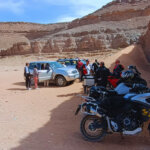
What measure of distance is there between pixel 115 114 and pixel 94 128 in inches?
23.0

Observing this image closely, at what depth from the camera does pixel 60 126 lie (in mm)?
5918

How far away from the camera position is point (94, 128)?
480cm

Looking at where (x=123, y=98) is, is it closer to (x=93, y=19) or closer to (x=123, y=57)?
(x=123, y=57)

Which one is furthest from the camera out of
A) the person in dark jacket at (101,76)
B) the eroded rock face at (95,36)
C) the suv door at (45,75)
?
the eroded rock face at (95,36)

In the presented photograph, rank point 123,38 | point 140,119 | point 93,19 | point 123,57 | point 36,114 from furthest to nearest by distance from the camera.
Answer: point 93,19
point 123,38
point 123,57
point 36,114
point 140,119

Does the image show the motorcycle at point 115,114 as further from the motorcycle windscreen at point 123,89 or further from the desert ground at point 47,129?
the desert ground at point 47,129

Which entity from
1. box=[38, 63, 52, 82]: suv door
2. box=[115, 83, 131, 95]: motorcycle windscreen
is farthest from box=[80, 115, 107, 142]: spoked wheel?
box=[38, 63, 52, 82]: suv door

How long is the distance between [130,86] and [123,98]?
0.58m

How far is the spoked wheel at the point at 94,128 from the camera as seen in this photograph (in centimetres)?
475

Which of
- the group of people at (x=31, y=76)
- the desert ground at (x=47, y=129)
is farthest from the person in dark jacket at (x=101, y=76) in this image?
the group of people at (x=31, y=76)

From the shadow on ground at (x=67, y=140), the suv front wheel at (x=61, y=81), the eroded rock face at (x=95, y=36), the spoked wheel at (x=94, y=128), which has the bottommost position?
the shadow on ground at (x=67, y=140)

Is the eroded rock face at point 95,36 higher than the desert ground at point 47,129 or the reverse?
higher

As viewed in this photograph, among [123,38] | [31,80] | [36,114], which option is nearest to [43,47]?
[123,38]

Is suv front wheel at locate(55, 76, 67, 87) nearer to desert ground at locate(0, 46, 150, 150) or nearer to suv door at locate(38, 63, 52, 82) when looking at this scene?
suv door at locate(38, 63, 52, 82)
